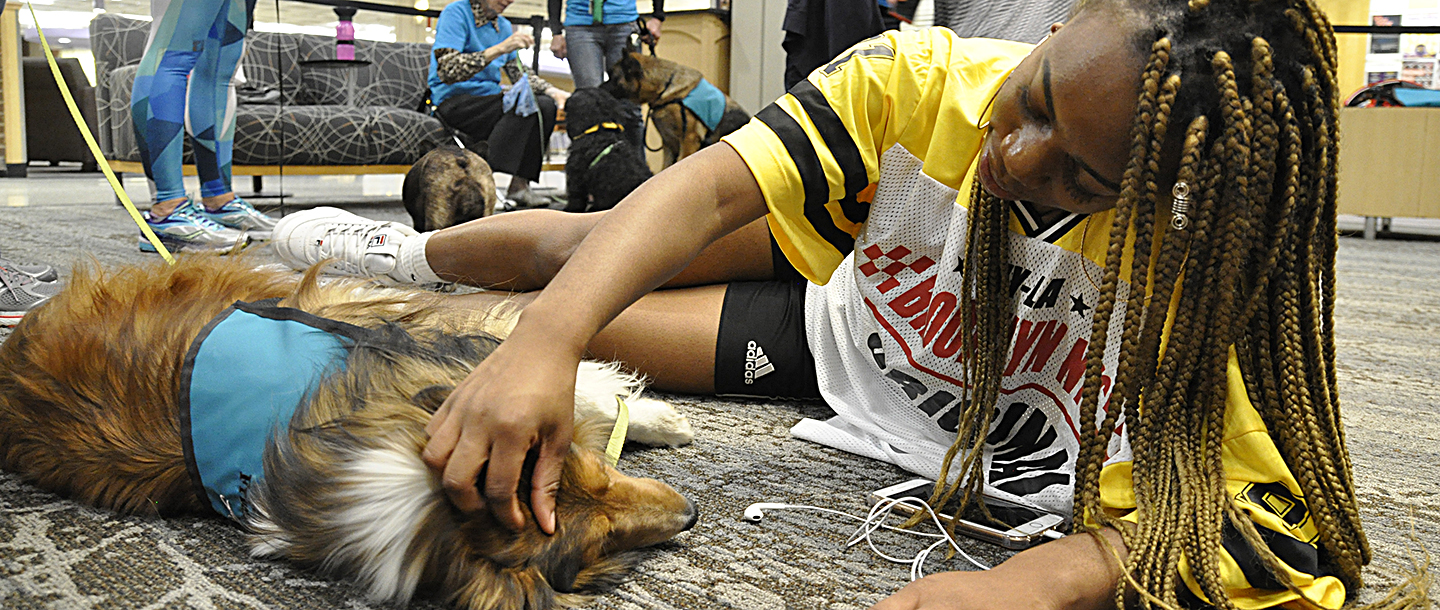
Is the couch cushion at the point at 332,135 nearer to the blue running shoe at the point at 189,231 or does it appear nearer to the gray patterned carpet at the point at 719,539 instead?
the blue running shoe at the point at 189,231

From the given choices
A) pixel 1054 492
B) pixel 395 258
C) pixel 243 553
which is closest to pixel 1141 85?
pixel 1054 492

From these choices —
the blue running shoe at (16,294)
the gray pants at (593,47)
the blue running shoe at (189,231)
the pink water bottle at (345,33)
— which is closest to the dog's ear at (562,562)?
the blue running shoe at (16,294)

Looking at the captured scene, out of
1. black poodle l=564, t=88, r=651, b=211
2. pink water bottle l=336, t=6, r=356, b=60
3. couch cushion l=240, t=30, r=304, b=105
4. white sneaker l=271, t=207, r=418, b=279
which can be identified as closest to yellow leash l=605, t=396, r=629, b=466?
white sneaker l=271, t=207, r=418, b=279

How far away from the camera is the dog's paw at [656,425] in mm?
1347

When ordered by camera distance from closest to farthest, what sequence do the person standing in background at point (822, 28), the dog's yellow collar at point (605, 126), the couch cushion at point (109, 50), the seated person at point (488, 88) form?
1. the person standing in background at point (822, 28)
2. the dog's yellow collar at point (605, 126)
3. the seated person at point (488, 88)
4. the couch cushion at point (109, 50)

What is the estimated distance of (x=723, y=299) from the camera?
170 centimetres

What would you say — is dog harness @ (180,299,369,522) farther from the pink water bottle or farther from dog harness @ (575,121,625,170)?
the pink water bottle

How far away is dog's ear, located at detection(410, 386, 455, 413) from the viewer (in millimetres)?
863

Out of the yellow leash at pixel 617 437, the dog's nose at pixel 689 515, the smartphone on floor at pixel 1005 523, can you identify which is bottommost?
the smartphone on floor at pixel 1005 523

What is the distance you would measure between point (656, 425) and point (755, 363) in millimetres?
345

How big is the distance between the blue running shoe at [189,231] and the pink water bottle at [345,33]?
298 cm

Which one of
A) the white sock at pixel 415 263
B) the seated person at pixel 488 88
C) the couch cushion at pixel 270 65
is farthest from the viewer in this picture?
the couch cushion at pixel 270 65

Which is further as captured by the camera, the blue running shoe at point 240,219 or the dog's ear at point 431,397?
the blue running shoe at point 240,219

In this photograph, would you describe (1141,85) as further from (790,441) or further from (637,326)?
(637,326)
